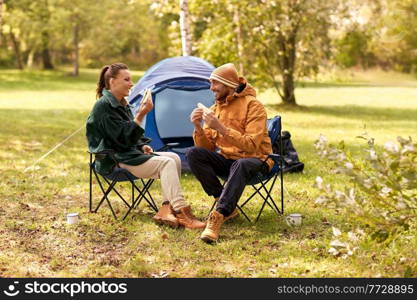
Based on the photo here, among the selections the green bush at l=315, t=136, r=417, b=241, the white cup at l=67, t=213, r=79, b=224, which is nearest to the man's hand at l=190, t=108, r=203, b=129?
the white cup at l=67, t=213, r=79, b=224

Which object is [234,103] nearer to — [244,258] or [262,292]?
[244,258]

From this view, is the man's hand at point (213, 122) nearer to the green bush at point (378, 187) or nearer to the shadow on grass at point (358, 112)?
the green bush at point (378, 187)

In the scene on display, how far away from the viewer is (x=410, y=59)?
120ft

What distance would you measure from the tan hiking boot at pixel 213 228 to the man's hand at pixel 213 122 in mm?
597

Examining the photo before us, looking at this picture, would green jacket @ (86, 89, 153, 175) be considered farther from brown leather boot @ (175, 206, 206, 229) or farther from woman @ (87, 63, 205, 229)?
brown leather boot @ (175, 206, 206, 229)

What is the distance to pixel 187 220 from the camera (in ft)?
15.9

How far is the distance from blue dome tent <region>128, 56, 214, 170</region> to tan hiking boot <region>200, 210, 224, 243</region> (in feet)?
9.04

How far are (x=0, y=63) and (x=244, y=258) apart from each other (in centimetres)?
3486

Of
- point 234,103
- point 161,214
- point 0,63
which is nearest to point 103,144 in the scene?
point 161,214

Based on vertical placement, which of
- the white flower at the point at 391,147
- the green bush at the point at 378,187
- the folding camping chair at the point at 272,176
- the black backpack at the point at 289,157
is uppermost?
the white flower at the point at 391,147

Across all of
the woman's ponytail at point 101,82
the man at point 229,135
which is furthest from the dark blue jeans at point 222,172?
the woman's ponytail at point 101,82

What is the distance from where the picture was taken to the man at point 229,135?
467 cm

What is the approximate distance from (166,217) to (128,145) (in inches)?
25.0

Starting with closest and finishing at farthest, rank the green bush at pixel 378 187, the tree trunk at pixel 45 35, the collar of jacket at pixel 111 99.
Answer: the green bush at pixel 378 187 → the collar of jacket at pixel 111 99 → the tree trunk at pixel 45 35
